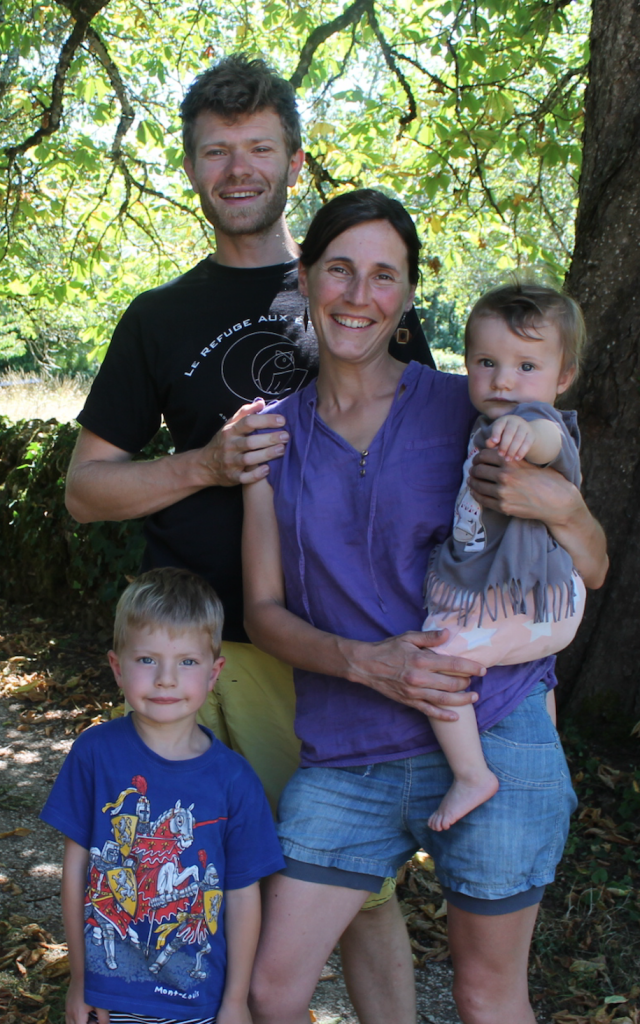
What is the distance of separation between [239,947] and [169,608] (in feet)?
2.57

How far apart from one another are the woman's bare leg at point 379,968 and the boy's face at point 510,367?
1.43 m

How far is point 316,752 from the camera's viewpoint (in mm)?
2115

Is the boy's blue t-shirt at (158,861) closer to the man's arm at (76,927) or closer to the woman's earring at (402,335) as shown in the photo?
the man's arm at (76,927)

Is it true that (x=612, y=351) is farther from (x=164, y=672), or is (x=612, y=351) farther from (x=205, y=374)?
(x=164, y=672)

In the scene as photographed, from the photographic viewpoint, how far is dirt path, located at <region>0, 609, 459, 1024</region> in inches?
124

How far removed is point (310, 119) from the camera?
8.94 metres

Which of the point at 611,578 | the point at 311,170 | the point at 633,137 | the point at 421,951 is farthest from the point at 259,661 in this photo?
the point at 311,170

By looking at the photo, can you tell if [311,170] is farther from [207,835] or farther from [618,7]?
[207,835]

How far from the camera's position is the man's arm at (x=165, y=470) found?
2.24m

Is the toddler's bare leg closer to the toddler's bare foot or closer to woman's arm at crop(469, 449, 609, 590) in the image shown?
the toddler's bare foot

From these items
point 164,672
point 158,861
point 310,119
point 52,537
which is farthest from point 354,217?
point 310,119

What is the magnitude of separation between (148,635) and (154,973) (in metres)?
0.75

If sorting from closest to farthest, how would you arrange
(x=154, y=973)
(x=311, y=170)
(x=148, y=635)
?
1. (x=154, y=973)
2. (x=148, y=635)
3. (x=311, y=170)

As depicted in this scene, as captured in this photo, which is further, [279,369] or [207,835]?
[279,369]
